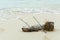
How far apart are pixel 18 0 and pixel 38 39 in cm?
207

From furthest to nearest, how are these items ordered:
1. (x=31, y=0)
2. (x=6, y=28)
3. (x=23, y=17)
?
(x=31, y=0), (x=23, y=17), (x=6, y=28)

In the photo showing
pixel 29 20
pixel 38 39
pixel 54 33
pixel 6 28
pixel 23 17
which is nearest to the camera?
pixel 38 39

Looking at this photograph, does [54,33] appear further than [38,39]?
Yes

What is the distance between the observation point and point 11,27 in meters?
2.21

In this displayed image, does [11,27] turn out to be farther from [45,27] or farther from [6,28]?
[45,27]

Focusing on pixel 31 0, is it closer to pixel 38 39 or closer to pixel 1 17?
pixel 1 17

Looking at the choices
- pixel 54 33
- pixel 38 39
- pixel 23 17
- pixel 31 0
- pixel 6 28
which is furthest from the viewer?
pixel 31 0

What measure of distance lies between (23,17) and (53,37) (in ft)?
2.56

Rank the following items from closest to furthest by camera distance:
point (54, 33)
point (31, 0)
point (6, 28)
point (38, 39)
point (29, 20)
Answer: point (38, 39) → point (54, 33) → point (6, 28) → point (29, 20) → point (31, 0)

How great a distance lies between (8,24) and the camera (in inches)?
91.1

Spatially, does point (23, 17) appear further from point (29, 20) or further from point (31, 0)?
point (31, 0)

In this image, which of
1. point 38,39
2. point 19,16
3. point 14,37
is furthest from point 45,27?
point 19,16

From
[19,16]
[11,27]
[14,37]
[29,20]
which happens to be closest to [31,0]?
[19,16]

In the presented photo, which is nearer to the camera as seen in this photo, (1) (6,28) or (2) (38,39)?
(2) (38,39)
